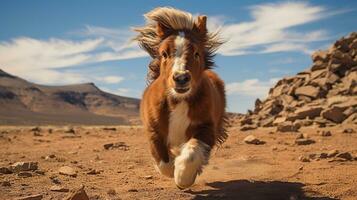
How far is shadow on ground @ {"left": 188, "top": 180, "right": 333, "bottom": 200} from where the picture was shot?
25.4 ft

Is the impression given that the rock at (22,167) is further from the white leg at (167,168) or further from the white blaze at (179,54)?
the white blaze at (179,54)

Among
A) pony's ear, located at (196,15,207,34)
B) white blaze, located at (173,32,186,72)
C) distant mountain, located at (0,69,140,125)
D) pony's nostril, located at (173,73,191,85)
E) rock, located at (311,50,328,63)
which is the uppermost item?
rock, located at (311,50,328,63)

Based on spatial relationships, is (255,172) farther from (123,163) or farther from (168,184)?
(123,163)

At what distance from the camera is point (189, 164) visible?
734cm

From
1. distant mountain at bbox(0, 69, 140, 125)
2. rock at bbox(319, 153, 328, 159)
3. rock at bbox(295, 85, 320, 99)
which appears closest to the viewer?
rock at bbox(319, 153, 328, 159)

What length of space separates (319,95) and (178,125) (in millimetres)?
20485

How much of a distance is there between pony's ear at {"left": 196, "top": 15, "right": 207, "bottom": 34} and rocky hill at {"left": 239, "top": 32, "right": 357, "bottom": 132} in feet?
39.6

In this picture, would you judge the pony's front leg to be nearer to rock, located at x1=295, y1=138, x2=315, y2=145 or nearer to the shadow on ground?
the shadow on ground

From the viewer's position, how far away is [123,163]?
12.1 m

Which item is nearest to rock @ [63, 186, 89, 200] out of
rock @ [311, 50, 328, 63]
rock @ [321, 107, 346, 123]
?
rock @ [321, 107, 346, 123]

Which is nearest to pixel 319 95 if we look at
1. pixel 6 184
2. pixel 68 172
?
pixel 68 172

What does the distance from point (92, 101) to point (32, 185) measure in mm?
181586

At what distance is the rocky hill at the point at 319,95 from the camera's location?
2286cm

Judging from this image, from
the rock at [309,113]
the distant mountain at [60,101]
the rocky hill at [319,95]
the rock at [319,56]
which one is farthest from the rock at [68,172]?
the distant mountain at [60,101]
